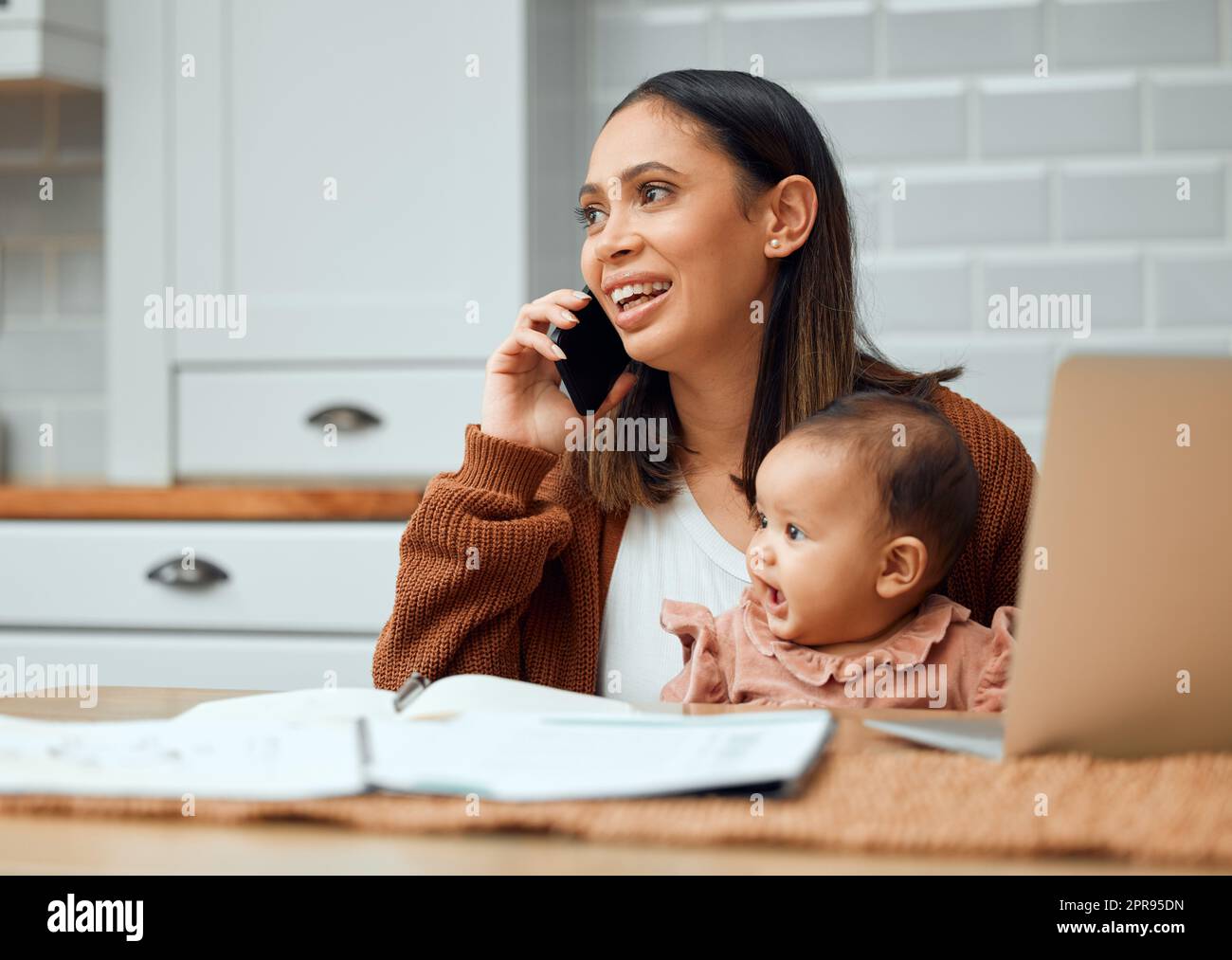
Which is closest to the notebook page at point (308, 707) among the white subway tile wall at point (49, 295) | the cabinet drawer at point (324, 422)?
the cabinet drawer at point (324, 422)

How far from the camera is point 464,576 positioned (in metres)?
1.22

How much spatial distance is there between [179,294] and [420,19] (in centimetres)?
58

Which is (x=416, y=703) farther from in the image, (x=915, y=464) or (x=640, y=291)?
(x=640, y=291)

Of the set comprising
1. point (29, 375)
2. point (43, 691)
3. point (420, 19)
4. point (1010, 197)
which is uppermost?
point (420, 19)

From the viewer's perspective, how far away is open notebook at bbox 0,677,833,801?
519mm

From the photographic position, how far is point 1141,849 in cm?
46


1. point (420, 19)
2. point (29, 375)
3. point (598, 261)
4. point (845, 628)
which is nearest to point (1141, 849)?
point (845, 628)

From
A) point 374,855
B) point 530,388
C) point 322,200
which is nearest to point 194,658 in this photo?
point 322,200

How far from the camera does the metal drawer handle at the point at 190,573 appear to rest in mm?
1925

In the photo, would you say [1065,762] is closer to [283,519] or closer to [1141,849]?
[1141,849]

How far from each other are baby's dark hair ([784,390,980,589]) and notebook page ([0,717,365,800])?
0.57m

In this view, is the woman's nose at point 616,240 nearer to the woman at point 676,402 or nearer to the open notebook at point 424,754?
the woman at point 676,402

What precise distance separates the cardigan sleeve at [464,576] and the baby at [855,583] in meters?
0.19

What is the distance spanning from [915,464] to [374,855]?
0.71 meters
